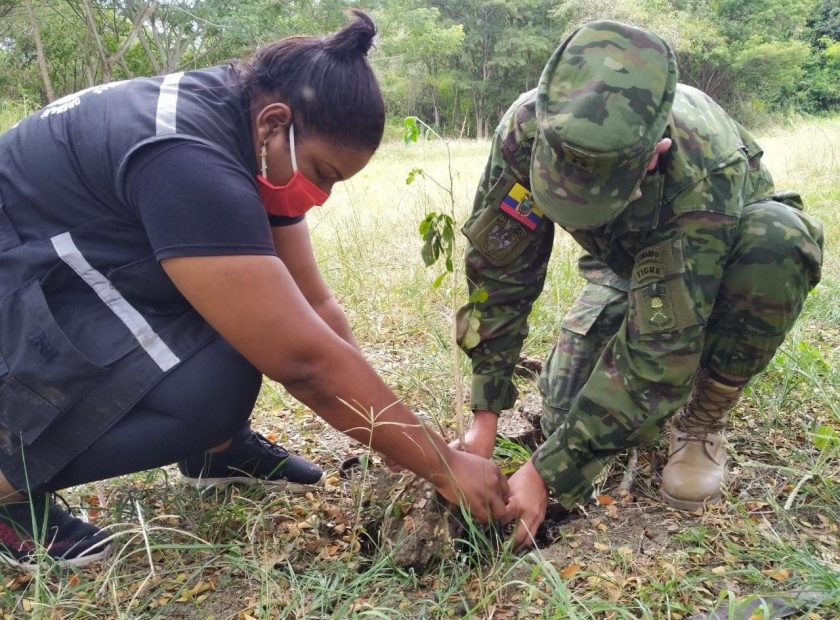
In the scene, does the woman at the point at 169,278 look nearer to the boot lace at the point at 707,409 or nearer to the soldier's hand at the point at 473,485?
the soldier's hand at the point at 473,485

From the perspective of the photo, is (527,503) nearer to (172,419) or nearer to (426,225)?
(426,225)

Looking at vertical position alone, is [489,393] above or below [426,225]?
below

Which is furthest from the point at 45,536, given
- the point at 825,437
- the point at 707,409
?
the point at 825,437

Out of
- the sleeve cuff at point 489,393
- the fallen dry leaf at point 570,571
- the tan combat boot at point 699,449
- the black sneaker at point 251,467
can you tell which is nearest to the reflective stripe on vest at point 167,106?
the black sneaker at point 251,467

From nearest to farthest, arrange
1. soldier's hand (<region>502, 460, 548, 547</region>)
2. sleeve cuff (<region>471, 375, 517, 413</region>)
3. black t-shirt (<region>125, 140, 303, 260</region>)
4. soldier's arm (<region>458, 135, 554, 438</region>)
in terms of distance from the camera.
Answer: black t-shirt (<region>125, 140, 303, 260</region>) < soldier's hand (<region>502, 460, 548, 547</region>) < soldier's arm (<region>458, 135, 554, 438</region>) < sleeve cuff (<region>471, 375, 517, 413</region>)

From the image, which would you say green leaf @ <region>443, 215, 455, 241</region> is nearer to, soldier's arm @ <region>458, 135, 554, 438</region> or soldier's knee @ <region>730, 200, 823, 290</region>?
soldier's arm @ <region>458, 135, 554, 438</region>

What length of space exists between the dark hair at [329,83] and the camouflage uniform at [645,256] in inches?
15.8

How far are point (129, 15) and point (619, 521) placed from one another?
19.8 m

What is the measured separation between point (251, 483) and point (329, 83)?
125 centimetres

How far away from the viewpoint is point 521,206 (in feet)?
6.50

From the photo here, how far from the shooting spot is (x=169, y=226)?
1.40 metres

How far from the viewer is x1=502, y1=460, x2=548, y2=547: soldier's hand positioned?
1802 millimetres

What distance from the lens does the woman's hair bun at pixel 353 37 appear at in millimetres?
1538

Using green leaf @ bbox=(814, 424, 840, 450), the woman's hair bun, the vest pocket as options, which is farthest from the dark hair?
green leaf @ bbox=(814, 424, 840, 450)
